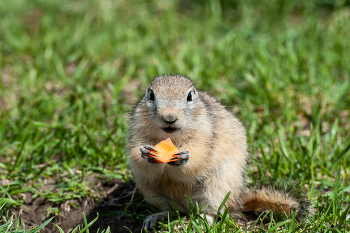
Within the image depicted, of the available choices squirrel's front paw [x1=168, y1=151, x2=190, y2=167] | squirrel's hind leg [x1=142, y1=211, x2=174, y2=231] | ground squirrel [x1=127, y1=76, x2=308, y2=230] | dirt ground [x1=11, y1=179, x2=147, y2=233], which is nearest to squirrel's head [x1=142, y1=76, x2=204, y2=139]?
ground squirrel [x1=127, y1=76, x2=308, y2=230]

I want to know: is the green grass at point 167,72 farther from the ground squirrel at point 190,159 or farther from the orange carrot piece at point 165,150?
the orange carrot piece at point 165,150

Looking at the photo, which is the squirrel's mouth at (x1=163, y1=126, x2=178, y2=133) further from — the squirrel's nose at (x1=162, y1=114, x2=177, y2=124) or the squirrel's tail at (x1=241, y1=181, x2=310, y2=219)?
the squirrel's tail at (x1=241, y1=181, x2=310, y2=219)

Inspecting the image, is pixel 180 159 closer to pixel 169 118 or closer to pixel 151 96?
pixel 169 118

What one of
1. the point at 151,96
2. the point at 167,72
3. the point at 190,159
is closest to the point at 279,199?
the point at 190,159

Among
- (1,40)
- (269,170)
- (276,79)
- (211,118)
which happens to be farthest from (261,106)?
(1,40)

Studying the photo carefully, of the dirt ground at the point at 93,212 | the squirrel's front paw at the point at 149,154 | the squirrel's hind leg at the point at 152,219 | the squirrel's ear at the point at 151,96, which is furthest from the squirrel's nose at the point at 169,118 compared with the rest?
the dirt ground at the point at 93,212

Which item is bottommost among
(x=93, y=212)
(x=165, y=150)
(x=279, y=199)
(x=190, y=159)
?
(x=93, y=212)
